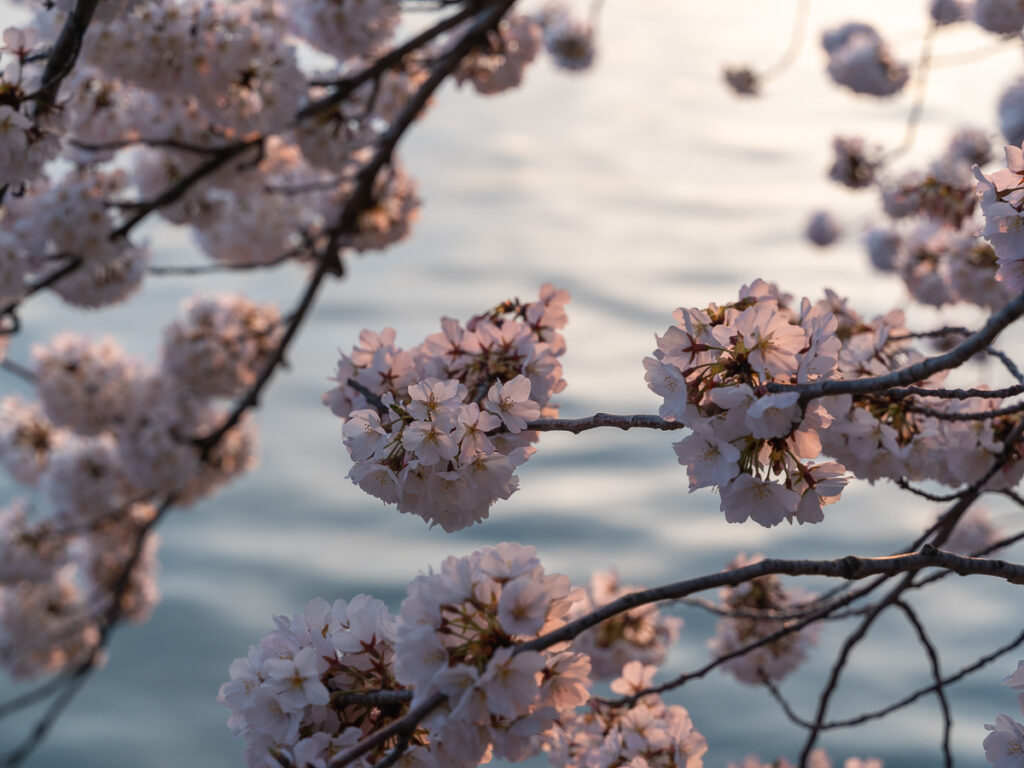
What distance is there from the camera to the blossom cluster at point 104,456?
10.7 feet

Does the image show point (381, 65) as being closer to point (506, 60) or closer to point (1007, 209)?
point (506, 60)

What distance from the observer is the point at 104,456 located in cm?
346

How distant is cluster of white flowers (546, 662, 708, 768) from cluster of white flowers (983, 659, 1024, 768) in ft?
1.28

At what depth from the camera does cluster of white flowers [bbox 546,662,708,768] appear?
47.3 inches

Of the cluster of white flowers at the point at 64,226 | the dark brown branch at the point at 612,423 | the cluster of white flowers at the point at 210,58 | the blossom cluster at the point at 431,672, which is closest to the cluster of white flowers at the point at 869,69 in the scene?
the cluster of white flowers at the point at 210,58

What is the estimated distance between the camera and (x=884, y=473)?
47.0 inches

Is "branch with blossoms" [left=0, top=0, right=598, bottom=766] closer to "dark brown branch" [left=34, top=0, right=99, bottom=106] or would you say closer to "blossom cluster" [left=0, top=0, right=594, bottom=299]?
"blossom cluster" [left=0, top=0, right=594, bottom=299]

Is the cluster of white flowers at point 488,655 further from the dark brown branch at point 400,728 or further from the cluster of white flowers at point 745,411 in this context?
the cluster of white flowers at point 745,411

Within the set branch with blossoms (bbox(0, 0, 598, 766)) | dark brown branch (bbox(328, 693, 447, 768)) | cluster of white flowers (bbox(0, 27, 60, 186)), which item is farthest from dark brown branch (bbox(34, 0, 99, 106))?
dark brown branch (bbox(328, 693, 447, 768))

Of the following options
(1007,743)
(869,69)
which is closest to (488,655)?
(1007,743)

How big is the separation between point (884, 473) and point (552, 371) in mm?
437

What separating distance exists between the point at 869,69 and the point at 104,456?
3192 mm

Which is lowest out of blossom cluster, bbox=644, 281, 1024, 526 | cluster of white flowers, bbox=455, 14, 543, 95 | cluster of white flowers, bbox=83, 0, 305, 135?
blossom cluster, bbox=644, 281, 1024, 526

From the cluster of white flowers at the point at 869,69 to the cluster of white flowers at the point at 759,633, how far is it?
234cm
